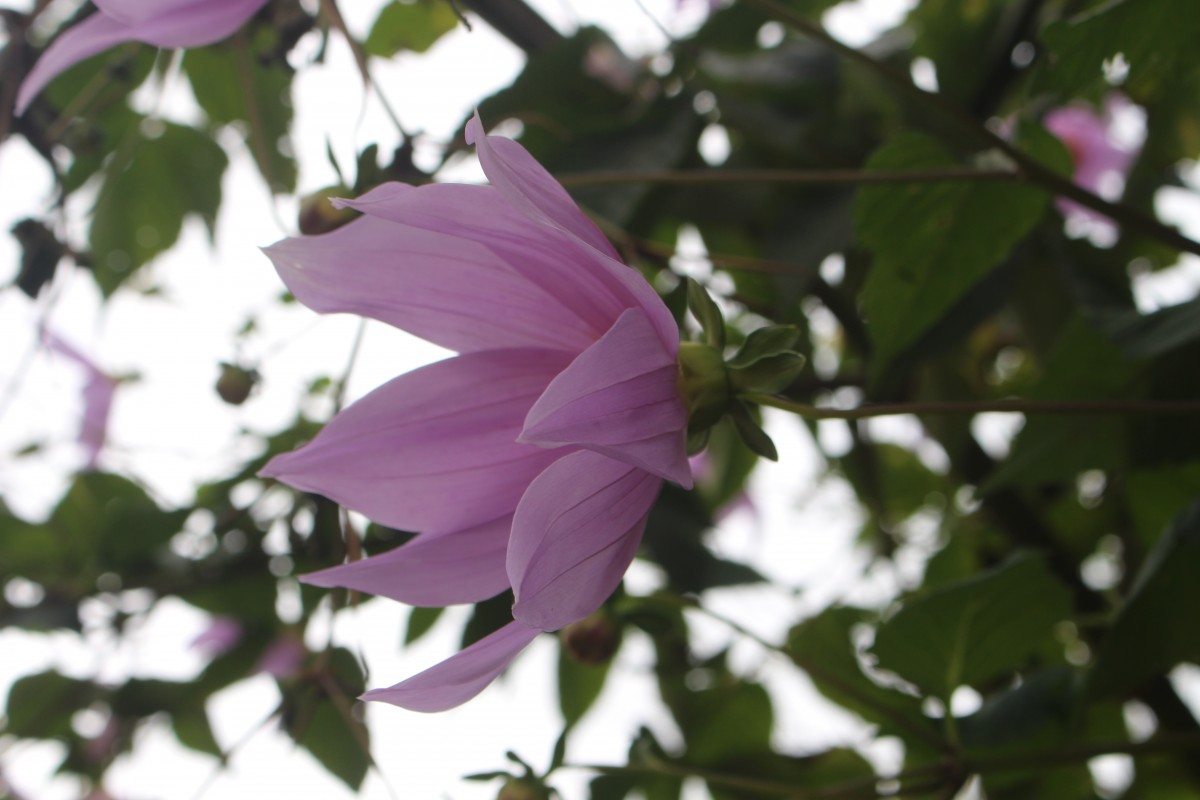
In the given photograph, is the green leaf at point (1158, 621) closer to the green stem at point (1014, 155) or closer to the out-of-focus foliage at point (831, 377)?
the out-of-focus foliage at point (831, 377)

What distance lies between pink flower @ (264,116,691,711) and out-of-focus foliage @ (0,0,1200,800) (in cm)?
6

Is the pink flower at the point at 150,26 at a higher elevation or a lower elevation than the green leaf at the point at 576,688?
higher

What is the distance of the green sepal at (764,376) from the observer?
0.32m

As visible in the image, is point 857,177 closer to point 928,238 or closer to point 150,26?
point 928,238

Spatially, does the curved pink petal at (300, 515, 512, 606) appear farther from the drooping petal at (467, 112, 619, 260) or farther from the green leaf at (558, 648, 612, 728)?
the green leaf at (558, 648, 612, 728)

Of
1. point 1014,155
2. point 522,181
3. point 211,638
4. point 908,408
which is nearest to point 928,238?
point 1014,155

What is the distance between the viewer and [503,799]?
389mm

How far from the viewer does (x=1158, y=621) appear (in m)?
0.44

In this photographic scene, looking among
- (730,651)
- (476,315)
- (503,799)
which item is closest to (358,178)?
(476,315)

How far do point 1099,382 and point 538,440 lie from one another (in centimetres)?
37

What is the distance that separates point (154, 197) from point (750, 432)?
0.71 metres

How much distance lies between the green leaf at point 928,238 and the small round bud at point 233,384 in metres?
0.31

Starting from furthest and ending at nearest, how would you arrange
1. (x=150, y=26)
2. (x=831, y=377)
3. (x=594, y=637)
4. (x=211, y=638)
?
(x=211, y=638)
(x=831, y=377)
(x=594, y=637)
(x=150, y=26)

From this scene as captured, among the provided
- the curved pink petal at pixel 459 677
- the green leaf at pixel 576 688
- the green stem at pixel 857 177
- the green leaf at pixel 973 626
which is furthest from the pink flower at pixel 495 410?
the green leaf at pixel 576 688
